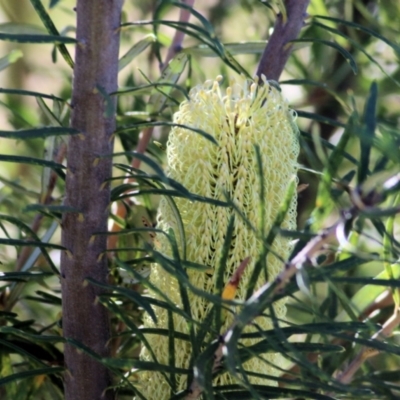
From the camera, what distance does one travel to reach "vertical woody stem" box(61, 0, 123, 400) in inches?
10.3

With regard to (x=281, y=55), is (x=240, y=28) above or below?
above

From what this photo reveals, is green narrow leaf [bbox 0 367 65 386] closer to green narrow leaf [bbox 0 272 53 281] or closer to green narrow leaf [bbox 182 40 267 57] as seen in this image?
green narrow leaf [bbox 0 272 53 281]

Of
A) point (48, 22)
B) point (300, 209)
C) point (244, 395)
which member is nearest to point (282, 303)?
point (244, 395)

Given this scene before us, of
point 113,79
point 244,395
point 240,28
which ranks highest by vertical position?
point 240,28

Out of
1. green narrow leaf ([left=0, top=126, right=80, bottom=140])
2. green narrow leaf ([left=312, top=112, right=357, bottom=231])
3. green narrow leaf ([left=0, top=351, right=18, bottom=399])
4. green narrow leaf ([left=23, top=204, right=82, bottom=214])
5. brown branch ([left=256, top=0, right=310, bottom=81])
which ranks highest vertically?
brown branch ([left=256, top=0, right=310, bottom=81])

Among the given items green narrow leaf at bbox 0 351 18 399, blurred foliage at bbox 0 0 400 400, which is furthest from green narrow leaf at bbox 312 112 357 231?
green narrow leaf at bbox 0 351 18 399

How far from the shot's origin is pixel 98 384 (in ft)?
0.97

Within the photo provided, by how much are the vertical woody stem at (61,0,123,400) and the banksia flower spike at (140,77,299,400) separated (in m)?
0.02

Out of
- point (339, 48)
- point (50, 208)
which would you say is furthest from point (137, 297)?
point (339, 48)

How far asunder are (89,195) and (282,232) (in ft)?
0.36

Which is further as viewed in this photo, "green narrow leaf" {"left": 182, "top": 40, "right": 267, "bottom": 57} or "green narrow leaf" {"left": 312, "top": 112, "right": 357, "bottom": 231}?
"green narrow leaf" {"left": 182, "top": 40, "right": 267, "bottom": 57}

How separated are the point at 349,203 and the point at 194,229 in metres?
0.08

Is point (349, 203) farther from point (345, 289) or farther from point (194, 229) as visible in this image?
point (345, 289)

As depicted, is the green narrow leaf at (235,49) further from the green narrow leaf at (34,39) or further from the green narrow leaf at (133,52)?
the green narrow leaf at (34,39)
